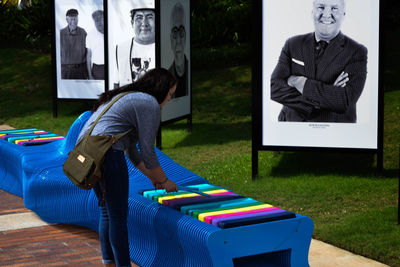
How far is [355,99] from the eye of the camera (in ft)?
28.5

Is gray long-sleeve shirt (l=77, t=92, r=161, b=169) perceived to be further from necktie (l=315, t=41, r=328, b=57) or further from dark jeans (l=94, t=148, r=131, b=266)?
necktie (l=315, t=41, r=328, b=57)

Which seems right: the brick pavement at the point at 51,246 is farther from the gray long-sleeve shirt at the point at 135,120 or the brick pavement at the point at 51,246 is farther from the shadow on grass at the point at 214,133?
the shadow on grass at the point at 214,133

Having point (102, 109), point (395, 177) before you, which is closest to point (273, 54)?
point (395, 177)

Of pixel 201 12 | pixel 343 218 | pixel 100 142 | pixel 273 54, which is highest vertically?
pixel 201 12

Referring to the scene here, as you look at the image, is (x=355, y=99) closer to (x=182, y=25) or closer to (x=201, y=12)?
(x=182, y=25)

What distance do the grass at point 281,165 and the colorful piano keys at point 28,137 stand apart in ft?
6.99

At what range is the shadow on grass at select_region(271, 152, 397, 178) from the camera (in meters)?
9.28

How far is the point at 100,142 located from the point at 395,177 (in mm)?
5398

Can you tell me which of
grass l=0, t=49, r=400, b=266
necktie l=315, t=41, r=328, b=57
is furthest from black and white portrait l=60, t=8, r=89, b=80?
necktie l=315, t=41, r=328, b=57

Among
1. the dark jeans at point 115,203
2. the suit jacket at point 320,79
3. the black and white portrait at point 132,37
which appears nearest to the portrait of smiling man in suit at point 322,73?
the suit jacket at point 320,79

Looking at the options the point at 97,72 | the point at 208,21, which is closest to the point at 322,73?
the point at 97,72

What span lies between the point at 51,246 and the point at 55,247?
6 cm

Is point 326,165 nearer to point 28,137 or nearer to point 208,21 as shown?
point 28,137

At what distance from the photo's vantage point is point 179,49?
12602 mm
